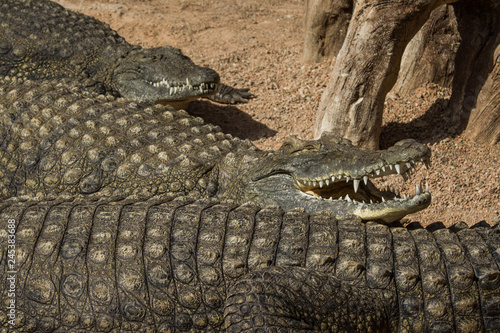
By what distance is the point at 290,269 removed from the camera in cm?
271

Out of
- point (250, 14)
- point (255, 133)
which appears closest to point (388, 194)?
point (255, 133)

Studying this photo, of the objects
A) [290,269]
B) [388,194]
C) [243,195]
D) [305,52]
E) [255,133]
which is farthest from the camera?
[305,52]

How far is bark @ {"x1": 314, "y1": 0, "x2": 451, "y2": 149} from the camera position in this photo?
176 inches

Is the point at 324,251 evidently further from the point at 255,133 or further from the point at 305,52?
the point at 305,52

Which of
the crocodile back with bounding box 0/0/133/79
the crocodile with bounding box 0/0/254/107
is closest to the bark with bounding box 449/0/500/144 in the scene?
the crocodile with bounding box 0/0/254/107

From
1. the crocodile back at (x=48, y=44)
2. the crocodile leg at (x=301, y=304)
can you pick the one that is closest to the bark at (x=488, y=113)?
the crocodile leg at (x=301, y=304)

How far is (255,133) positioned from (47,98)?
2219 millimetres

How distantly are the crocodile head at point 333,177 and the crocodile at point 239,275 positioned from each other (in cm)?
28

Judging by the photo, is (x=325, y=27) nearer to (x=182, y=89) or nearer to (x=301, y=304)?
(x=182, y=89)

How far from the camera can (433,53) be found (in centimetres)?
563

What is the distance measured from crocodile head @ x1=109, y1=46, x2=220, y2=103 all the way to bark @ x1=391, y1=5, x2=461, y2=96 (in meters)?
2.12

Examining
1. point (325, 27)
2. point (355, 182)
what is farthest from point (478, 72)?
point (355, 182)

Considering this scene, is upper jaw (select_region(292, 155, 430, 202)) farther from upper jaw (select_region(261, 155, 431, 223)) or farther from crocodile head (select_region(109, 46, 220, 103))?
crocodile head (select_region(109, 46, 220, 103))

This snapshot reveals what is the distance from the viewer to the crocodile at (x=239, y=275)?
8.57 ft
